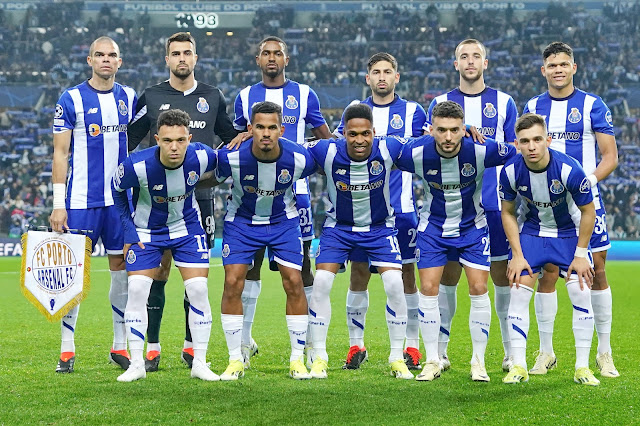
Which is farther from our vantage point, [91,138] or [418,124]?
[418,124]

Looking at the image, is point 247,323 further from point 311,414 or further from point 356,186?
point 311,414

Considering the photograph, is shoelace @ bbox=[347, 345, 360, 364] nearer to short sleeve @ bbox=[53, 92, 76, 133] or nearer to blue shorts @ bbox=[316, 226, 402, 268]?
blue shorts @ bbox=[316, 226, 402, 268]

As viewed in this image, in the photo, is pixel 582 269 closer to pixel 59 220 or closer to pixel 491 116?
pixel 491 116

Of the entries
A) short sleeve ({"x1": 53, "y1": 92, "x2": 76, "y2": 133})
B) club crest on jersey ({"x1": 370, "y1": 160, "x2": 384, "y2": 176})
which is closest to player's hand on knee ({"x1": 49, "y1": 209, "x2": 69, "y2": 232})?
short sleeve ({"x1": 53, "y1": 92, "x2": 76, "y2": 133})

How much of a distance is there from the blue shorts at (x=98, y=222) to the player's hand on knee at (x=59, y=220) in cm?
13

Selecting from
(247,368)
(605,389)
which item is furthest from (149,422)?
(605,389)

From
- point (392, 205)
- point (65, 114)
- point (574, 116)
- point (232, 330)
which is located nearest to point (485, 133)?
point (574, 116)

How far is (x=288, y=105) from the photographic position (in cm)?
634

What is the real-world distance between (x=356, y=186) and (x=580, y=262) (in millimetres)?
1549

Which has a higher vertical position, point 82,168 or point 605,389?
point 82,168

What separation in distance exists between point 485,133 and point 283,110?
1553 millimetres

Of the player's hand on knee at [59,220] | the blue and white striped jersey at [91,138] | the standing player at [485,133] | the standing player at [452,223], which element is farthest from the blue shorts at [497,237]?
the player's hand on knee at [59,220]

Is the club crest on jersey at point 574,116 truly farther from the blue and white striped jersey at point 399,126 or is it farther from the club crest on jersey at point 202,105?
the club crest on jersey at point 202,105

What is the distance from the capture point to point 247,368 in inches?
235
